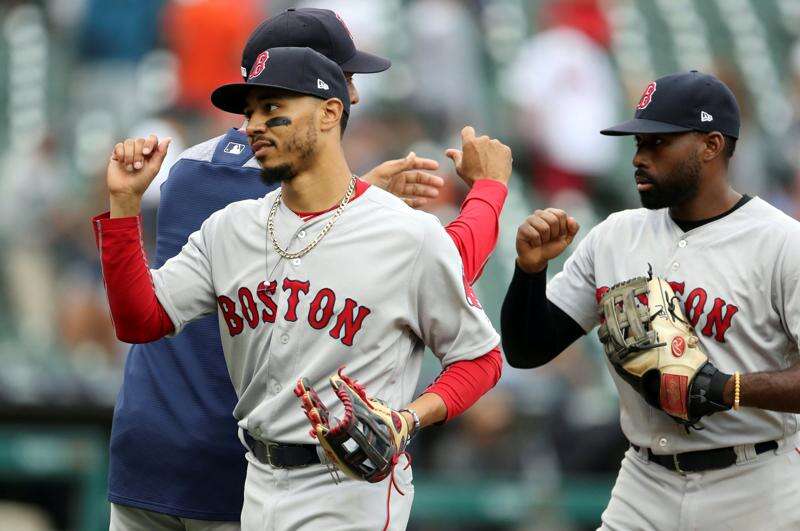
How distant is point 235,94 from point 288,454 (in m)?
0.94

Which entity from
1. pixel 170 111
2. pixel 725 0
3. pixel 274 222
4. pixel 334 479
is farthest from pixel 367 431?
pixel 725 0

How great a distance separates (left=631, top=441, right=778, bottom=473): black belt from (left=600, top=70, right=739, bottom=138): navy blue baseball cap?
0.93m

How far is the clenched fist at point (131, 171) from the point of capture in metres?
3.64

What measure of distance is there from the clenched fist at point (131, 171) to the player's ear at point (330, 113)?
401 mm

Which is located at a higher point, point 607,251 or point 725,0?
point 725,0

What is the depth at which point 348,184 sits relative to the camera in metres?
3.79

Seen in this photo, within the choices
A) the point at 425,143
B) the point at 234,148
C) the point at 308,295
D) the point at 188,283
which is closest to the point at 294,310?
the point at 308,295

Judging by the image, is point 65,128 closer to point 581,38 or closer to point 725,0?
point 581,38

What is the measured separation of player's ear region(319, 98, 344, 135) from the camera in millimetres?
3707

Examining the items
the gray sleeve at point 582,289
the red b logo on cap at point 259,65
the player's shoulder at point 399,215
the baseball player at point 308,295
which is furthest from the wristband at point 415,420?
the gray sleeve at point 582,289

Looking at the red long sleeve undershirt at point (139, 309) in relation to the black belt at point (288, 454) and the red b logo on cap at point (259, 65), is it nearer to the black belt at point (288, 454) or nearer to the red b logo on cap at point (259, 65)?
the black belt at point (288, 454)

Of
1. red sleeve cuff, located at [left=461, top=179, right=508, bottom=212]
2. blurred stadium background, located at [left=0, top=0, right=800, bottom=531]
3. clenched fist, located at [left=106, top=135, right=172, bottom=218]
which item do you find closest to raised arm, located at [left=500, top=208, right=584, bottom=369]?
red sleeve cuff, located at [left=461, top=179, right=508, bottom=212]

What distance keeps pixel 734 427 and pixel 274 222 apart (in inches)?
57.0

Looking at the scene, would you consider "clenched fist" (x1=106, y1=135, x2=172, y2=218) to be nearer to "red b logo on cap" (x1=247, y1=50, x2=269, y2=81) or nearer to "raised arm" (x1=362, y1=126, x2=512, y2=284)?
"red b logo on cap" (x1=247, y1=50, x2=269, y2=81)
